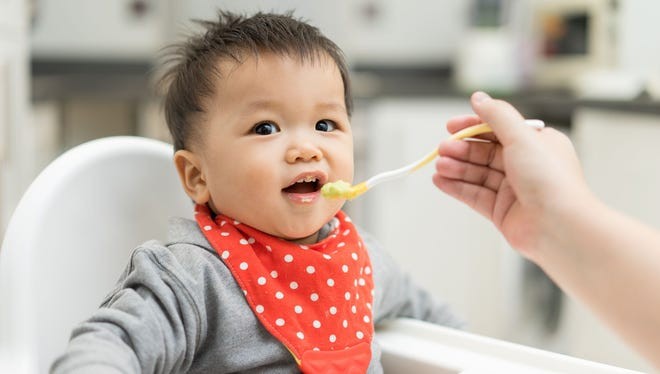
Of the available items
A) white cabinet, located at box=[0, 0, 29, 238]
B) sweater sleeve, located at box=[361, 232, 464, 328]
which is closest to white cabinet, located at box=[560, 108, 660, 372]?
sweater sleeve, located at box=[361, 232, 464, 328]

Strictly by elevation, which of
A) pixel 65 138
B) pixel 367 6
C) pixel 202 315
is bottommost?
pixel 65 138

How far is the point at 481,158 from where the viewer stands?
93 cm

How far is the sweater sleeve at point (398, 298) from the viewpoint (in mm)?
1032

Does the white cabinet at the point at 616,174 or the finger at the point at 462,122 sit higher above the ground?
the finger at the point at 462,122

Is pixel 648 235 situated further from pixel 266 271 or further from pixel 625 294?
pixel 266 271

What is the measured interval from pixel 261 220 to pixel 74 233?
0.23 meters

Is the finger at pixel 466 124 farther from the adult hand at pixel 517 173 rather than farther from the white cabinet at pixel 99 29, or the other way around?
the white cabinet at pixel 99 29

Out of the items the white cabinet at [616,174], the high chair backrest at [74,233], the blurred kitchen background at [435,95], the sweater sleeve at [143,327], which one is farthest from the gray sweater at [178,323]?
the white cabinet at [616,174]

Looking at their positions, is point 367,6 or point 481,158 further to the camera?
point 367,6

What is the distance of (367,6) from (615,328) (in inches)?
104

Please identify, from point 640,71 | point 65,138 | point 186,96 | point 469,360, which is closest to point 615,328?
point 469,360

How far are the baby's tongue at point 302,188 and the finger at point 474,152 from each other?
0.14 meters

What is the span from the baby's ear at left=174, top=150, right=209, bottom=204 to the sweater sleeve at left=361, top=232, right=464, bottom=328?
0.23m

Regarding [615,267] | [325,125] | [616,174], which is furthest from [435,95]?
[615,267]
